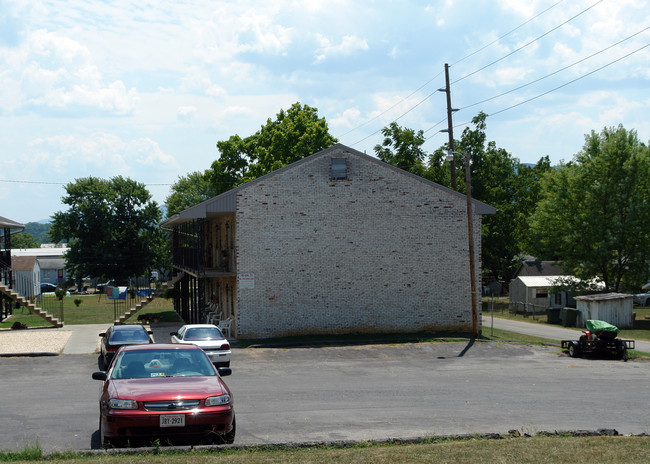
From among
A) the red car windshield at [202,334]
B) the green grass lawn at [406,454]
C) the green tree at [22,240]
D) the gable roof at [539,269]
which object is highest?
the green tree at [22,240]

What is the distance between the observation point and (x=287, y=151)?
5778 cm

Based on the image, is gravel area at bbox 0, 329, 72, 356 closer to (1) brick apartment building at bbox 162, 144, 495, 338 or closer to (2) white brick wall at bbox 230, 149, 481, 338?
(1) brick apartment building at bbox 162, 144, 495, 338

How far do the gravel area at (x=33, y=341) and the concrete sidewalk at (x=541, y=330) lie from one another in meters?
19.5

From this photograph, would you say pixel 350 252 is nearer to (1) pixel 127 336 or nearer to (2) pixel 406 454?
(1) pixel 127 336

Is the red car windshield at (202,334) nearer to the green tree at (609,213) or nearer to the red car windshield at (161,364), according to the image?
the red car windshield at (161,364)

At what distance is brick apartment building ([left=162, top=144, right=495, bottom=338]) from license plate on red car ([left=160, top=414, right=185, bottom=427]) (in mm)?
19598

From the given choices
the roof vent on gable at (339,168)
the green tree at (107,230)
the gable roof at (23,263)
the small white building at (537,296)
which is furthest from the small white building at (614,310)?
the gable roof at (23,263)

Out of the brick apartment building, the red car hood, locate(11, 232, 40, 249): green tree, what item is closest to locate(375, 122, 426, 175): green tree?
the brick apartment building

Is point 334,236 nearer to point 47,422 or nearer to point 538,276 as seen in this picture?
point 47,422

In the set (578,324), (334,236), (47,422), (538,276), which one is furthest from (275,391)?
(538,276)

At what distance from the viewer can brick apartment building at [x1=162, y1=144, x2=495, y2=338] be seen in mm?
29688

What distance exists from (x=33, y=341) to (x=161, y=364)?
21.7m

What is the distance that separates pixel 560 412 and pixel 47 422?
32.5ft

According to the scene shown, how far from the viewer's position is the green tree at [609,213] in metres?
45.8
